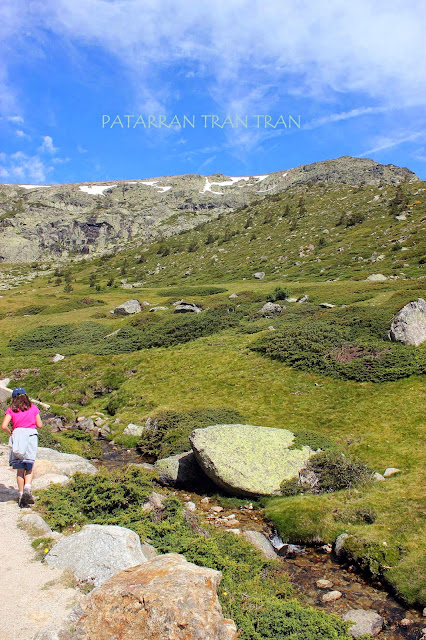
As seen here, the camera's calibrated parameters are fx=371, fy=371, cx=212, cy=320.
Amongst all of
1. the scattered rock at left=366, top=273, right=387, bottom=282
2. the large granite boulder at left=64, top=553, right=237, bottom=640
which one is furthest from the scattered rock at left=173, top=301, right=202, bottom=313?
the large granite boulder at left=64, top=553, right=237, bottom=640

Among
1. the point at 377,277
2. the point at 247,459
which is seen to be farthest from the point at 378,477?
the point at 377,277

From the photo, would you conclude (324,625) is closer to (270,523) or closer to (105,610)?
(105,610)

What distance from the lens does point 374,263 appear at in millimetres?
56750

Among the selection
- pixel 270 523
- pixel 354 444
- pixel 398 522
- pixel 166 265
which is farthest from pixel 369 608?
pixel 166 265

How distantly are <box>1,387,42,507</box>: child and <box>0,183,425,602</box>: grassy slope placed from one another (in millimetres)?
7798

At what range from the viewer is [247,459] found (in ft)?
48.0

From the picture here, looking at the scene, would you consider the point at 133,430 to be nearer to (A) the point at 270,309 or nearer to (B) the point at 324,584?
(B) the point at 324,584

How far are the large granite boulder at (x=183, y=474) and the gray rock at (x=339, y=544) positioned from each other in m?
5.60

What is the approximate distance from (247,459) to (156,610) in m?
9.45

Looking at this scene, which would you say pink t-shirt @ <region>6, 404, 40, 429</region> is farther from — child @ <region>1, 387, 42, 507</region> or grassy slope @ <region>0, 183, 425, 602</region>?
grassy slope @ <region>0, 183, 425, 602</region>

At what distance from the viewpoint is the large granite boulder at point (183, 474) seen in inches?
601

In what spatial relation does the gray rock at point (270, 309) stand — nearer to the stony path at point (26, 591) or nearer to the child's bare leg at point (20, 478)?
the child's bare leg at point (20, 478)

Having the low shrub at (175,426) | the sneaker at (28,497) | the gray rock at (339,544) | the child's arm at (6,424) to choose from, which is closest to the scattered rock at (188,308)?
the low shrub at (175,426)

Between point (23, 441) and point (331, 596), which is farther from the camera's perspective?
point (23, 441)
